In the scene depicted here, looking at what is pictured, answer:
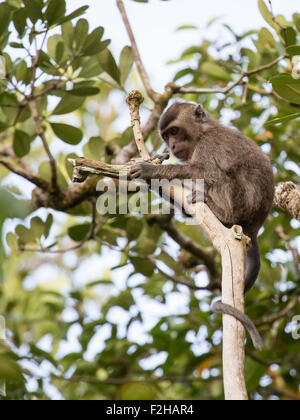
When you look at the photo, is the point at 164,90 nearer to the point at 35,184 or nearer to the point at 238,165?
the point at 238,165

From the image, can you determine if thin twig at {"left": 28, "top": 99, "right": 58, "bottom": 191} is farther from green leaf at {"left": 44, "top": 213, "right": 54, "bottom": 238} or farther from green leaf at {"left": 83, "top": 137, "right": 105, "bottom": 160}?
green leaf at {"left": 83, "top": 137, "right": 105, "bottom": 160}

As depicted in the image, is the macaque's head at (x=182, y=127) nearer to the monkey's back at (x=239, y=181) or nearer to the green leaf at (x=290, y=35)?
the monkey's back at (x=239, y=181)

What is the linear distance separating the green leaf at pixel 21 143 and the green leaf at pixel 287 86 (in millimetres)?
2481

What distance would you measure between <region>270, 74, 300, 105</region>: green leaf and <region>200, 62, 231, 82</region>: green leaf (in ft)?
5.79

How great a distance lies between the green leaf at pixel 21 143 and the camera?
4961 millimetres

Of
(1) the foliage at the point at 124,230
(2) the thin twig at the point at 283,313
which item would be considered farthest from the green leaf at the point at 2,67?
(2) the thin twig at the point at 283,313

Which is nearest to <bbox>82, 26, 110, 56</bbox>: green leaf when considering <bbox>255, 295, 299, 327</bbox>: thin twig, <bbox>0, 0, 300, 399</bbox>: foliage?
<bbox>0, 0, 300, 399</bbox>: foliage

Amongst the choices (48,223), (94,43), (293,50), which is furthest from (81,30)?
(293,50)

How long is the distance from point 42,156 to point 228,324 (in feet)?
30.0

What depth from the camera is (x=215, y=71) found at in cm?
542
